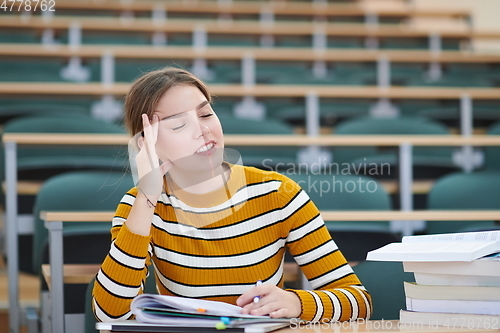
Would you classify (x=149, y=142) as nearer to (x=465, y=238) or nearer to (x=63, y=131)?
(x=465, y=238)

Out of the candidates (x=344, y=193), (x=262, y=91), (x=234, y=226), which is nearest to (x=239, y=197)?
(x=234, y=226)

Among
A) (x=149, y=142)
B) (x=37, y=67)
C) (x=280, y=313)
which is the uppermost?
(x=37, y=67)

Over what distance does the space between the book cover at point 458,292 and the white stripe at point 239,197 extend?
344mm

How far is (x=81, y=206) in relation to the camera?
1668 mm

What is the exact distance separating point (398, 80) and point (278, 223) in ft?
8.55

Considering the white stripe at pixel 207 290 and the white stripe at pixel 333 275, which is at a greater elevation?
the white stripe at pixel 333 275

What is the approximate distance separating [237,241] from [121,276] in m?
0.21

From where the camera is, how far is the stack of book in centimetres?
79

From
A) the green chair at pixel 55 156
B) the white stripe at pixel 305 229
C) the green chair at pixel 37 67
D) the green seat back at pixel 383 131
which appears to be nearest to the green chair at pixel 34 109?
the green chair at pixel 37 67

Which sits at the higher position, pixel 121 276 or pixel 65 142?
pixel 65 142

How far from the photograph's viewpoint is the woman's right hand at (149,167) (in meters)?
0.97

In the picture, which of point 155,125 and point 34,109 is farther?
point 34,109

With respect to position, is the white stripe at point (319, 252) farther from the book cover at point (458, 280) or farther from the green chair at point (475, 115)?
the green chair at point (475, 115)

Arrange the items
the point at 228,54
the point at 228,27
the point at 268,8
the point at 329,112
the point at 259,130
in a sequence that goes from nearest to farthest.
A: the point at 259,130 < the point at 329,112 < the point at 228,54 < the point at 228,27 < the point at 268,8
